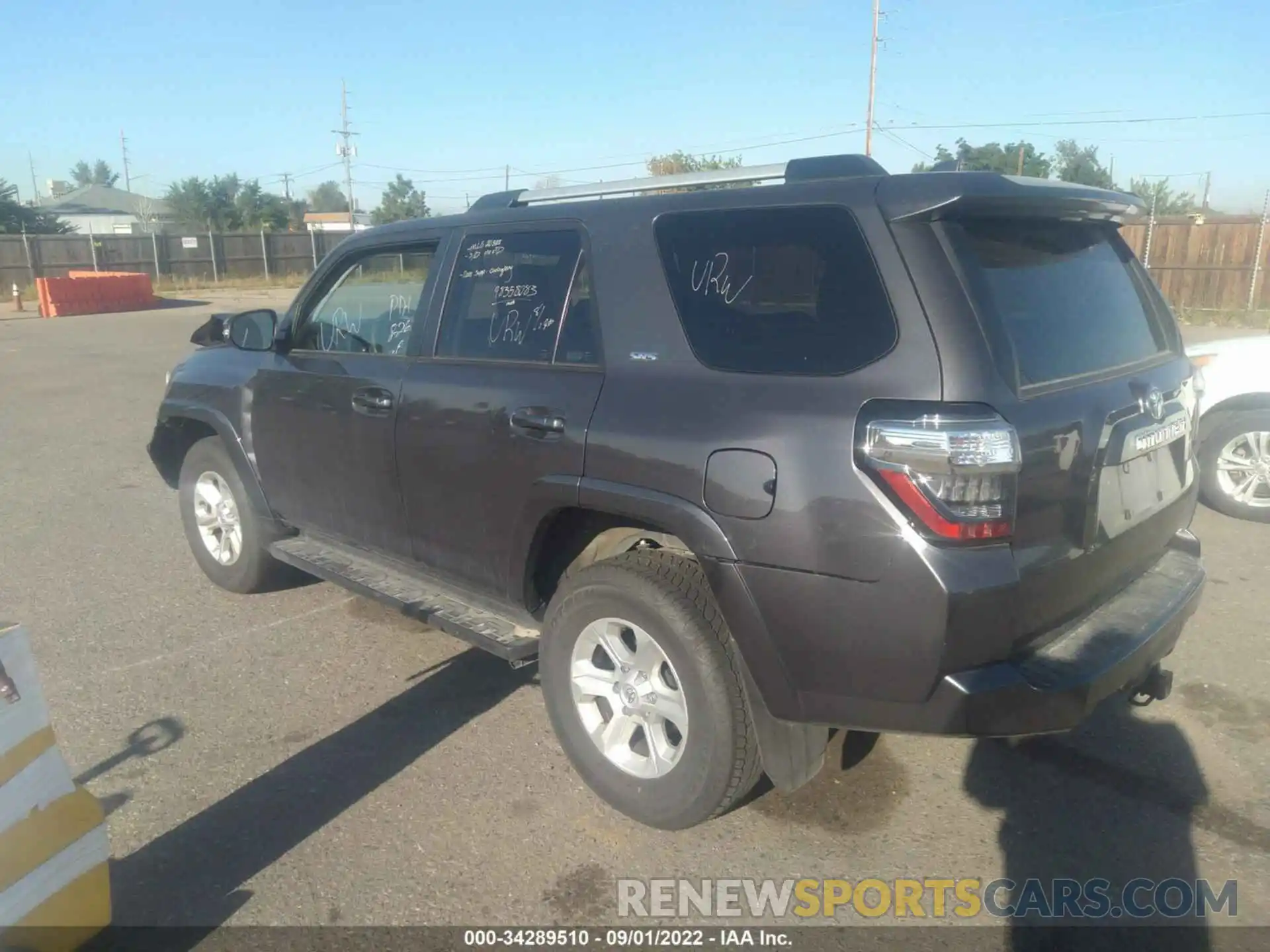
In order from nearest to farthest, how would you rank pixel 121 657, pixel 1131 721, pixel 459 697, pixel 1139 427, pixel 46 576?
pixel 1139 427 < pixel 1131 721 < pixel 459 697 < pixel 121 657 < pixel 46 576

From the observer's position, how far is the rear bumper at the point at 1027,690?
2.55 metres

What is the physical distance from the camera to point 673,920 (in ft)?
9.29

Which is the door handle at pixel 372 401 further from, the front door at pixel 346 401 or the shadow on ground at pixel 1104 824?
the shadow on ground at pixel 1104 824

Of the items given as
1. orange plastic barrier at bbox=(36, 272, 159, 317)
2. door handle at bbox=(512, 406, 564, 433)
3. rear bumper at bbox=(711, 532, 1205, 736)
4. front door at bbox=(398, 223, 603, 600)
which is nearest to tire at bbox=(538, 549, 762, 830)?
rear bumper at bbox=(711, 532, 1205, 736)

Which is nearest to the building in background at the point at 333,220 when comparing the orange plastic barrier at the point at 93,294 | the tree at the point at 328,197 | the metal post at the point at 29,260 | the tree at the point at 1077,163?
the metal post at the point at 29,260

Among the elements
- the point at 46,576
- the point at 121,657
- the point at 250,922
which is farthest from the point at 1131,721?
the point at 46,576

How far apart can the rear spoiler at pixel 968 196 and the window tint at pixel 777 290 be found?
0.43 ft

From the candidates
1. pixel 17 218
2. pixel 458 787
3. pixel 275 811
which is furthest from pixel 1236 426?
pixel 17 218

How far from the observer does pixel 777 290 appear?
2.91 m

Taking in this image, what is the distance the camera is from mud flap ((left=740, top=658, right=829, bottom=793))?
2877 millimetres

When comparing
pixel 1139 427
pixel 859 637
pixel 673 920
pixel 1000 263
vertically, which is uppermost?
pixel 1000 263

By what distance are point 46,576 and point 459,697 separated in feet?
10.1

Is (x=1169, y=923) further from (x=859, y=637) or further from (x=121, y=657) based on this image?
(x=121, y=657)

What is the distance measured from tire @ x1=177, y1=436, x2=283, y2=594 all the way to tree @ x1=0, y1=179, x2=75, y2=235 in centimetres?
4951
